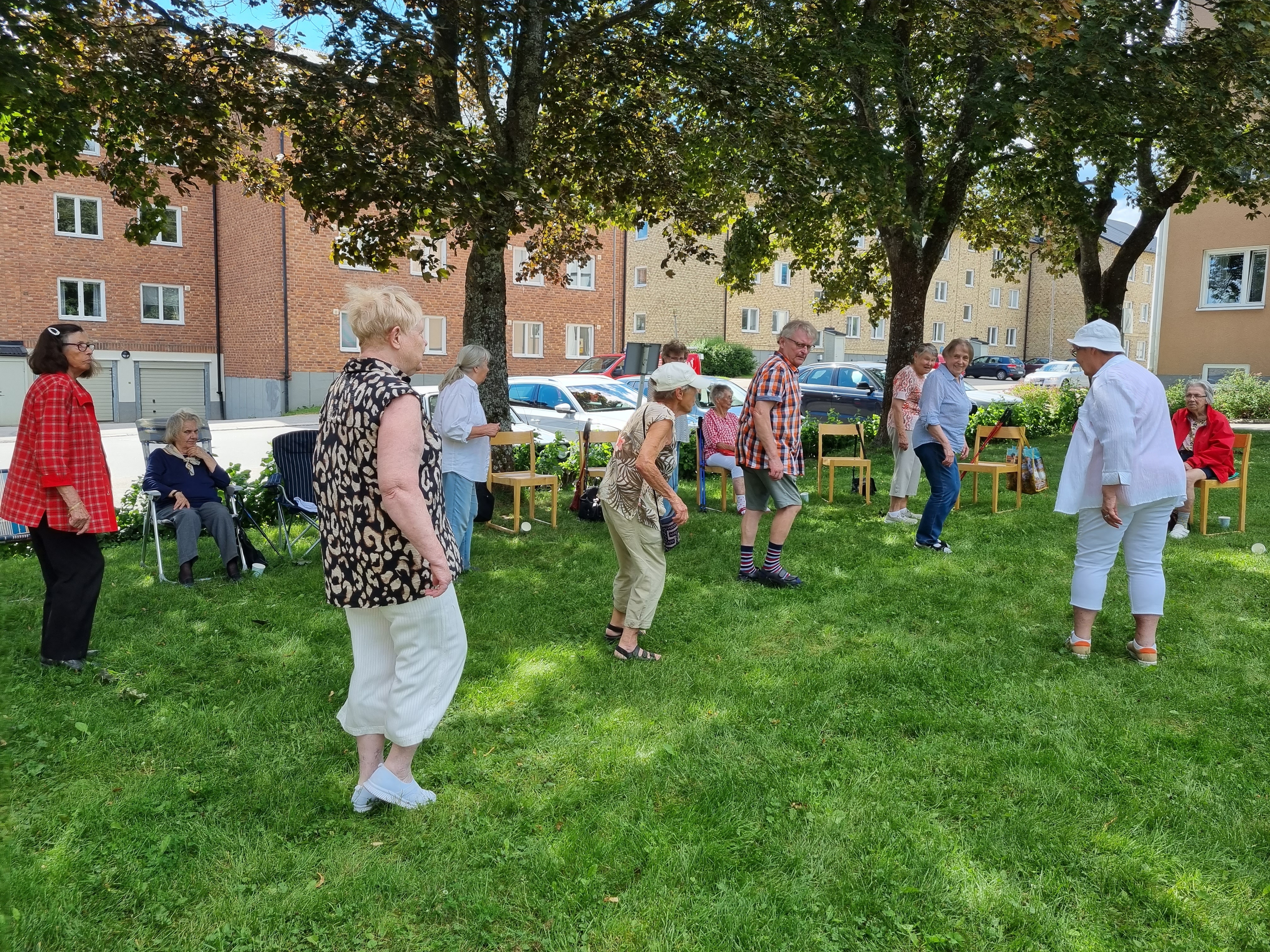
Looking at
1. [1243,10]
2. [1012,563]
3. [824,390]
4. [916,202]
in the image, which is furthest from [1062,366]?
[1012,563]

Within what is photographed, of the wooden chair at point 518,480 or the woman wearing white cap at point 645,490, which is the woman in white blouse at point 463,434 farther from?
the woman wearing white cap at point 645,490

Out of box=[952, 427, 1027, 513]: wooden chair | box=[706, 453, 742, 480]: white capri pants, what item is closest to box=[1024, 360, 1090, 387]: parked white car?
box=[952, 427, 1027, 513]: wooden chair

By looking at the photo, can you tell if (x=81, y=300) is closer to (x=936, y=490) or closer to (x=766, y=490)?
(x=766, y=490)

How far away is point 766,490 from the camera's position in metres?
7.00

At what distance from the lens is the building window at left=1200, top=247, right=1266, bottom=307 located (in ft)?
73.4

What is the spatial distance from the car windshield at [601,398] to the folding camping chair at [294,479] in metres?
6.59

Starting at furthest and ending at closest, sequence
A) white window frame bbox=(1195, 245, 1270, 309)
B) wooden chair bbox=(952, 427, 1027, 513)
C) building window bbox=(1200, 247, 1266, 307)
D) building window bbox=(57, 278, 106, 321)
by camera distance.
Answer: building window bbox=(57, 278, 106, 321) → building window bbox=(1200, 247, 1266, 307) → white window frame bbox=(1195, 245, 1270, 309) → wooden chair bbox=(952, 427, 1027, 513)

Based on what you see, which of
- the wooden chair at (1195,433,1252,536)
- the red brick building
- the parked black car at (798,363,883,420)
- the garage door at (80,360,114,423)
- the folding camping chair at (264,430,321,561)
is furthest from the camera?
the garage door at (80,360,114,423)

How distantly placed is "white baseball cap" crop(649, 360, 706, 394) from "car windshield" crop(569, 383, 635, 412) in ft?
31.0

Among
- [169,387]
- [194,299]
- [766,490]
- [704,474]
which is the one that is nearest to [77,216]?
[194,299]

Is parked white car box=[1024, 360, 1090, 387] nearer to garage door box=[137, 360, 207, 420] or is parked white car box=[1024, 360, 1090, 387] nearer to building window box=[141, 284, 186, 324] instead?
garage door box=[137, 360, 207, 420]

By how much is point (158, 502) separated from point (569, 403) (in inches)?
303

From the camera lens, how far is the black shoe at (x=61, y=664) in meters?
5.02

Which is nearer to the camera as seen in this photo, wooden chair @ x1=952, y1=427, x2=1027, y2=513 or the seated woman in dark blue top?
the seated woman in dark blue top
